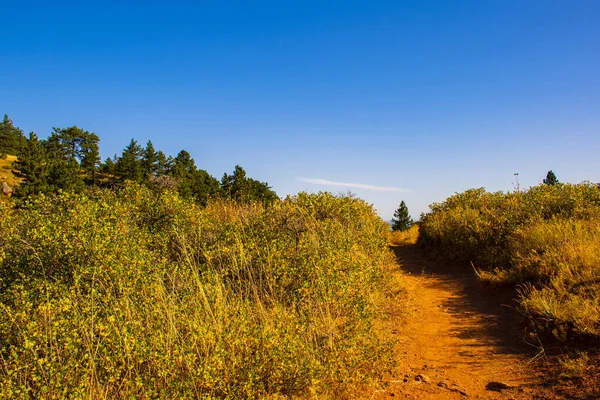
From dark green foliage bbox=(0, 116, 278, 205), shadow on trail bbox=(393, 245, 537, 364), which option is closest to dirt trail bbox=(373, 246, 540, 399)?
shadow on trail bbox=(393, 245, 537, 364)

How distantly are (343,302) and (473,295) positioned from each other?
4659 millimetres

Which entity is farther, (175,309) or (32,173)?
(32,173)

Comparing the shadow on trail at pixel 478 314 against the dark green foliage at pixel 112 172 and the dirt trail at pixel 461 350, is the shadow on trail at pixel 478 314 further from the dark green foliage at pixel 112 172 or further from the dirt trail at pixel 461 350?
the dark green foliage at pixel 112 172

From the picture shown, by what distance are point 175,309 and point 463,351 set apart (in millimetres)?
4040

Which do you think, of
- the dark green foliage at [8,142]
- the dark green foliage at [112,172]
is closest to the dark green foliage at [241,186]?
the dark green foliage at [112,172]

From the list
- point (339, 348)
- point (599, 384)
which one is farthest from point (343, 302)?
point (599, 384)

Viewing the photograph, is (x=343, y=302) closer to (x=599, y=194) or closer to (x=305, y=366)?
(x=305, y=366)

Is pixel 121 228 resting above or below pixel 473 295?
above

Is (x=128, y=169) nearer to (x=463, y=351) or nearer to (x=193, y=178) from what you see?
(x=193, y=178)

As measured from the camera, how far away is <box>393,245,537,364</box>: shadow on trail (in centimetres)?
537

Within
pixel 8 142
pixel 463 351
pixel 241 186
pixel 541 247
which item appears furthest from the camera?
pixel 8 142

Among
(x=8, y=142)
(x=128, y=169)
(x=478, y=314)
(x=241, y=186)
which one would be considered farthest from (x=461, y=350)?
(x=8, y=142)

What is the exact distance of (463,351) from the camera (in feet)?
17.6

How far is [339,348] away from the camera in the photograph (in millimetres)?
4117
